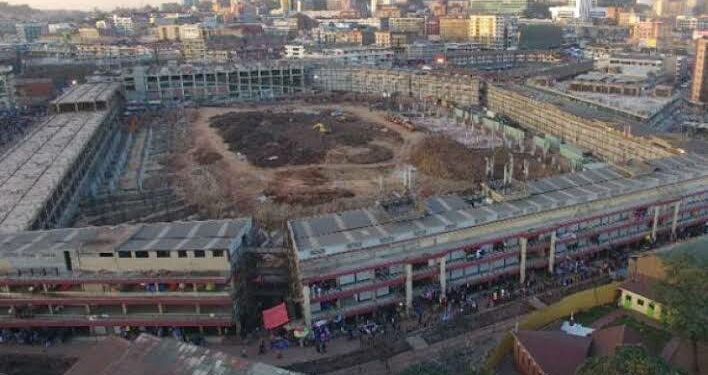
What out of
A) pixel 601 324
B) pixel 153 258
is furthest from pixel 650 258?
pixel 153 258

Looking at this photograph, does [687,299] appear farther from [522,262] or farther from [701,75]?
[701,75]

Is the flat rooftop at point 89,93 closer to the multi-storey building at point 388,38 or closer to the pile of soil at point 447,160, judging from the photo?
the pile of soil at point 447,160

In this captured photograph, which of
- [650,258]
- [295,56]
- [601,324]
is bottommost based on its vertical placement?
[601,324]

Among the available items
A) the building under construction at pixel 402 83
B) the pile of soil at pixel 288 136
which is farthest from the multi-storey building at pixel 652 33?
the pile of soil at pixel 288 136

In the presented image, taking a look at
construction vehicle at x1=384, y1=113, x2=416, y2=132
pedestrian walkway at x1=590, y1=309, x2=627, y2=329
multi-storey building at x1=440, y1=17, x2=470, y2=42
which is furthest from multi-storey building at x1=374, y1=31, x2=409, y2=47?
pedestrian walkway at x1=590, y1=309, x2=627, y2=329

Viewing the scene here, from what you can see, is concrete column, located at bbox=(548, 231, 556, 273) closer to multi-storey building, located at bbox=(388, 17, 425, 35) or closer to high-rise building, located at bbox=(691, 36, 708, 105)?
high-rise building, located at bbox=(691, 36, 708, 105)

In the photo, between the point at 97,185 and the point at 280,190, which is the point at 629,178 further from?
the point at 97,185

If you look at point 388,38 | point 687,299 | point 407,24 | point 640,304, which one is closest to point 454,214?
point 640,304
